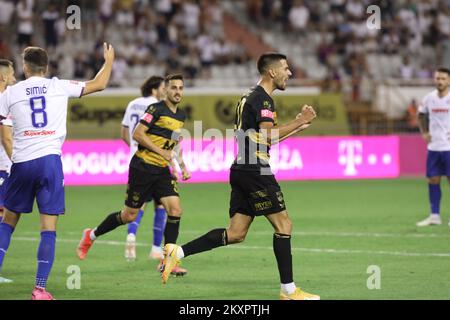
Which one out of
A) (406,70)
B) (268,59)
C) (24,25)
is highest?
(24,25)

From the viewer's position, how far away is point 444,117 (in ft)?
54.9

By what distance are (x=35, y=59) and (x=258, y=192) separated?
2.50 metres

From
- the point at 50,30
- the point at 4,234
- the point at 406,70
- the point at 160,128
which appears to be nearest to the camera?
the point at 4,234

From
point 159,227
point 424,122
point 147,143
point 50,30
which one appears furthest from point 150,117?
point 50,30

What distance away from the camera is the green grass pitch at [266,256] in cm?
1048

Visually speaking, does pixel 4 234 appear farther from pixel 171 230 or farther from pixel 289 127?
pixel 289 127

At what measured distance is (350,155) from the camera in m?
26.6

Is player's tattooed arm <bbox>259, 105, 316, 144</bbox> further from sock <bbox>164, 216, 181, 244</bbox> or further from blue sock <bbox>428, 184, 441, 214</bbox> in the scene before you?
blue sock <bbox>428, 184, 441, 214</bbox>

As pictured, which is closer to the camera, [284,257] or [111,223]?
[284,257]

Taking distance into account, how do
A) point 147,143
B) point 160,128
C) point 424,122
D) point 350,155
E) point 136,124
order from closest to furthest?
1. point 147,143
2. point 160,128
3. point 136,124
4. point 424,122
5. point 350,155

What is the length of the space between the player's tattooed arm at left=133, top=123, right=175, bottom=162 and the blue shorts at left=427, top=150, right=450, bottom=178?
6143 mm

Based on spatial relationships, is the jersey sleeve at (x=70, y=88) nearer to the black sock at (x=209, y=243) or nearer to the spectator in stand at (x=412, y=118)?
the black sock at (x=209, y=243)

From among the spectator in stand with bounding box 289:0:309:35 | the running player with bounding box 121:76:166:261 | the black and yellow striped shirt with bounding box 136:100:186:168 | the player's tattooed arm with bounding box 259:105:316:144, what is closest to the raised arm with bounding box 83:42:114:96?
the player's tattooed arm with bounding box 259:105:316:144
